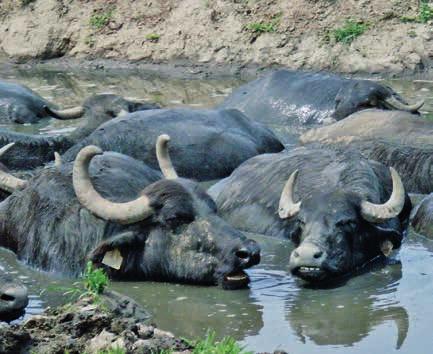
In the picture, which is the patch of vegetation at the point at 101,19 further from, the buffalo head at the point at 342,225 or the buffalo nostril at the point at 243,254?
the buffalo nostril at the point at 243,254

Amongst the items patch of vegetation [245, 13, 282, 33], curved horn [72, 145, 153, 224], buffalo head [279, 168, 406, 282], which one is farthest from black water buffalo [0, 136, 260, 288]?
patch of vegetation [245, 13, 282, 33]

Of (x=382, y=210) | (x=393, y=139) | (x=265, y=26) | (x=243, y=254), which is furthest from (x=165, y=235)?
(x=265, y=26)

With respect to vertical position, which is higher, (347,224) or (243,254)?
(347,224)

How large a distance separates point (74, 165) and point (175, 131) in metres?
4.07

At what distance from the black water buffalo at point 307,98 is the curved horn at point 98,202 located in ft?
22.4

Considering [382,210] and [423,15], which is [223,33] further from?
[382,210]

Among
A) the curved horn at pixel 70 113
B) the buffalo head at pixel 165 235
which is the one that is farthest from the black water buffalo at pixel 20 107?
the buffalo head at pixel 165 235

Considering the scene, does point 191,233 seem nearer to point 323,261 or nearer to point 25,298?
point 323,261

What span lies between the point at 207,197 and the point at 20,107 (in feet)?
27.7

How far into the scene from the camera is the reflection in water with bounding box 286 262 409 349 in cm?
891

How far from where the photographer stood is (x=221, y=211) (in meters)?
12.3

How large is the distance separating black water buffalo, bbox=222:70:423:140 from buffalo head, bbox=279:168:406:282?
18.9 feet

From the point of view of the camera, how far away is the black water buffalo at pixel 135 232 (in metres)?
10.0

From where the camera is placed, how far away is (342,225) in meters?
10.5
